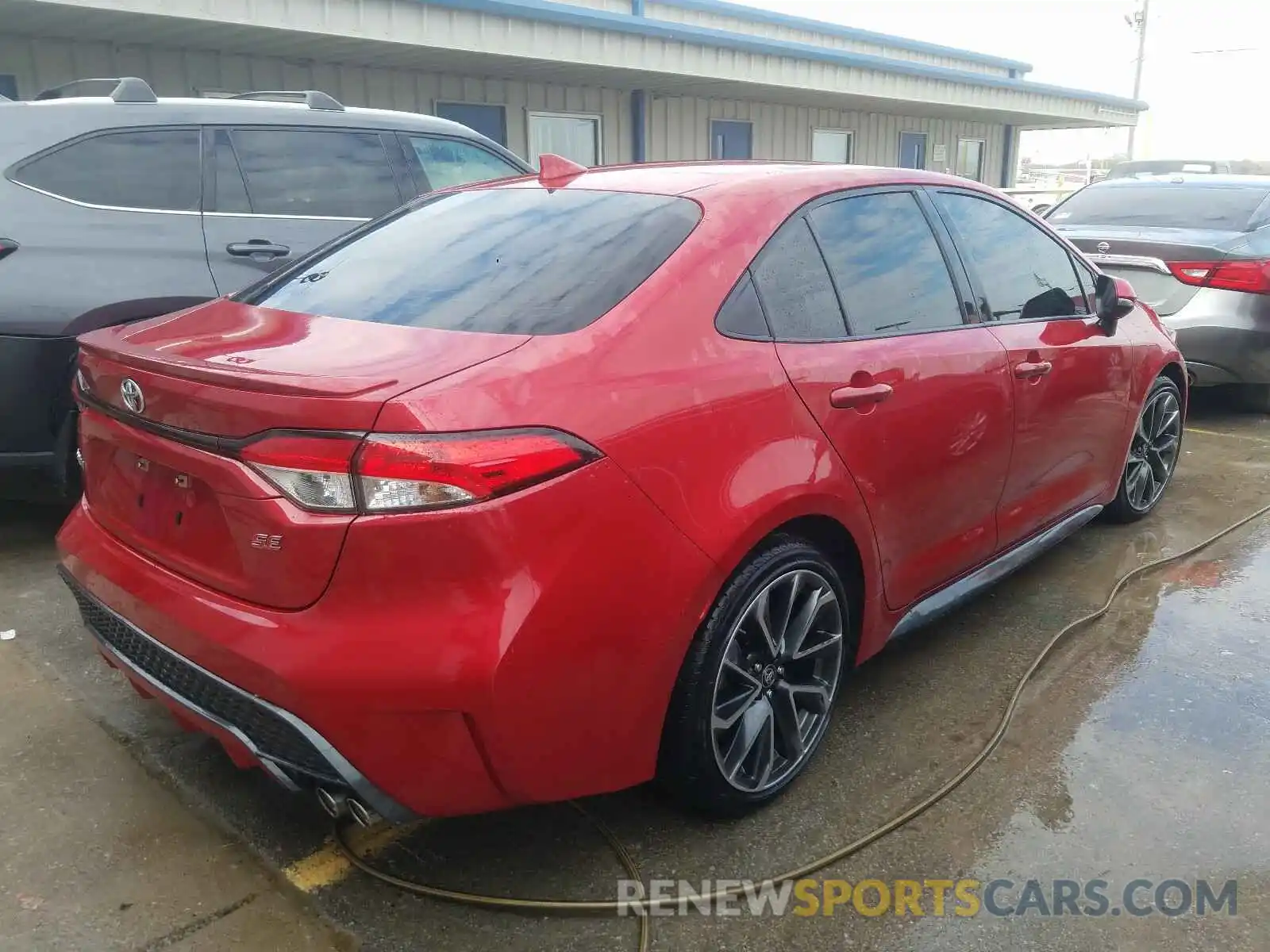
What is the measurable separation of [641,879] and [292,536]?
1116 mm

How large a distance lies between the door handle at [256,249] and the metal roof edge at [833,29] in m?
10.5

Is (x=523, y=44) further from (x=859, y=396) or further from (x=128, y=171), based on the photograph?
(x=859, y=396)

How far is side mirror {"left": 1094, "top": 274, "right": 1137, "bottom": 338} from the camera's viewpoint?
3877 millimetres

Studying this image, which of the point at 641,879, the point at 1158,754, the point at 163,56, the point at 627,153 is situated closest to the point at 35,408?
the point at 641,879

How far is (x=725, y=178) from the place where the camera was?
108 inches

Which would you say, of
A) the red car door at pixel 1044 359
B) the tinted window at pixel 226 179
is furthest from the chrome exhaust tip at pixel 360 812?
the tinted window at pixel 226 179

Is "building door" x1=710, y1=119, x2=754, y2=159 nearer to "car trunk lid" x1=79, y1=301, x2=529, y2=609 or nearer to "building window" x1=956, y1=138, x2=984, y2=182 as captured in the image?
"building window" x1=956, y1=138, x2=984, y2=182

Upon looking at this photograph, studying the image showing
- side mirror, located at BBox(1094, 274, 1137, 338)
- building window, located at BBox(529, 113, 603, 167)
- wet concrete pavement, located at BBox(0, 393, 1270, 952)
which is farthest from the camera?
building window, located at BBox(529, 113, 603, 167)

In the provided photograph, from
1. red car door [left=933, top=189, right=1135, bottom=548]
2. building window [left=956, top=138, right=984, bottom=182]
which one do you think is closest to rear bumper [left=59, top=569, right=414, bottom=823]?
red car door [left=933, top=189, right=1135, bottom=548]

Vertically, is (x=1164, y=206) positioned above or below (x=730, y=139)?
below

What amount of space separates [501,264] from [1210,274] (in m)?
5.34

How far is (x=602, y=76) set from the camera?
10.9 meters

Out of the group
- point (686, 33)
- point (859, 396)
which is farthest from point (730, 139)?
point (859, 396)

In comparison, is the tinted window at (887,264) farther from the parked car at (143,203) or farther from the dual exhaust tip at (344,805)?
the parked car at (143,203)
